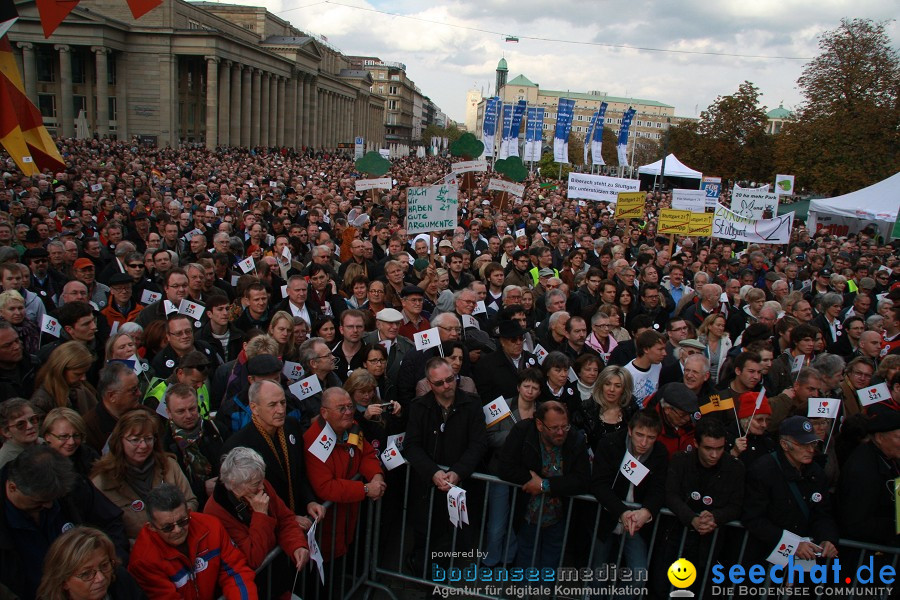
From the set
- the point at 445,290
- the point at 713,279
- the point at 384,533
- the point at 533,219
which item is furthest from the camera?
the point at 533,219

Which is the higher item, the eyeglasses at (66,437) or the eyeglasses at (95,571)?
the eyeglasses at (66,437)

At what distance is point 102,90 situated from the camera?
2007 inches

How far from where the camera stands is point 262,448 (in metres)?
4.05

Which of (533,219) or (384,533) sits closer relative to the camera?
(384,533)

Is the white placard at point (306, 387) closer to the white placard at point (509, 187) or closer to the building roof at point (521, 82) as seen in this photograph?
the white placard at point (509, 187)

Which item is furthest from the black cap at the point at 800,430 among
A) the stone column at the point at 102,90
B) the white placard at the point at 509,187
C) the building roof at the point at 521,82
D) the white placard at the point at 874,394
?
the building roof at the point at 521,82

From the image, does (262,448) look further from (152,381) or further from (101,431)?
(152,381)

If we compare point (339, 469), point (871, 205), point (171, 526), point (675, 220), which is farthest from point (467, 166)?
point (871, 205)

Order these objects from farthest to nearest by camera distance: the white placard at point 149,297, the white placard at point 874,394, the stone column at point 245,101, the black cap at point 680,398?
the stone column at point 245,101, the white placard at point 149,297, the white placard at point 874,394, the black cap at point 680,398

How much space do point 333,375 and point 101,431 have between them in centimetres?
187

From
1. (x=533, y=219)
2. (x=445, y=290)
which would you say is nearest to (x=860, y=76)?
(x=533, y=219)

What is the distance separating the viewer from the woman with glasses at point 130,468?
3.54 metres

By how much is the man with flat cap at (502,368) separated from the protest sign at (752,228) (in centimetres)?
1143

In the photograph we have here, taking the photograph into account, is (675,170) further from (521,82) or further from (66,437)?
(521,82)
